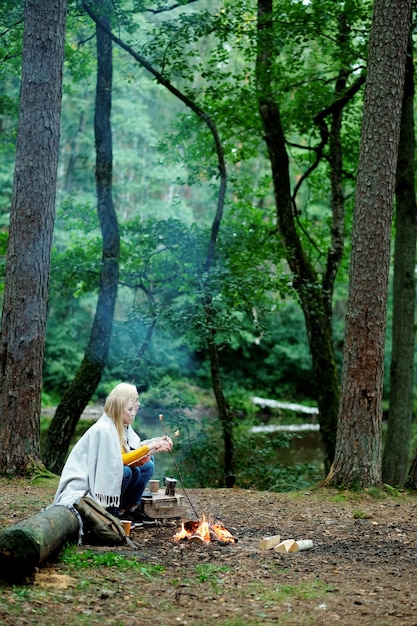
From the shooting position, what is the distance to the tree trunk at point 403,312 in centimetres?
1056

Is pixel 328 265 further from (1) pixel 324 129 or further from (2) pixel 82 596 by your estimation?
(2) pixel 82 596

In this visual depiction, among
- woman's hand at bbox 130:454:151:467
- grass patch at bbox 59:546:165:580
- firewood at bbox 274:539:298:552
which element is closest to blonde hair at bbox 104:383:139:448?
woman's hand at bbox 130:454:151:467

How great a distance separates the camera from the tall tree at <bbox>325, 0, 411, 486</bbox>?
7566mm

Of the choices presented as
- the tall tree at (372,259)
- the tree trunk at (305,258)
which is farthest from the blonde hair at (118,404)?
the tree trunk at (305,258)

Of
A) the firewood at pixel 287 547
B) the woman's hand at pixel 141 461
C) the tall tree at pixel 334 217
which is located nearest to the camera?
the firewood at pixel 287 547

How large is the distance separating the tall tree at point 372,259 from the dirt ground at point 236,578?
36.3 inches

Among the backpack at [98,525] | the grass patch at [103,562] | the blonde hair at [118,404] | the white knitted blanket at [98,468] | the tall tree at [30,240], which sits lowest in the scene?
the grass patch at [103,562]

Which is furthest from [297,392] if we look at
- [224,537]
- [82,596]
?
[82,596]

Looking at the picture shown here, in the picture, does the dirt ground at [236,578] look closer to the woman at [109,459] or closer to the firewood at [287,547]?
the firewood at [287,547]

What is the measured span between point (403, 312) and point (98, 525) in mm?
6862

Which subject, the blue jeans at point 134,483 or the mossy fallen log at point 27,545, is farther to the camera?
the blue jeans at point 134,483

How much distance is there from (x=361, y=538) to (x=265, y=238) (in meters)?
7.04

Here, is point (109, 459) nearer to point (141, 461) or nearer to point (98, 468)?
point (98, 468)

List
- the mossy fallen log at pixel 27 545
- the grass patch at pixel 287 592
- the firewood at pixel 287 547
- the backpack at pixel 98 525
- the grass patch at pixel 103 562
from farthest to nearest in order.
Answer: the firewood at pixel 287 547 < the backpack at pixel 98 525 < the grass patch at pixel 103 562 < the grass patch at pixel 287 592 < the mossy fallen log at pixel 27 545
